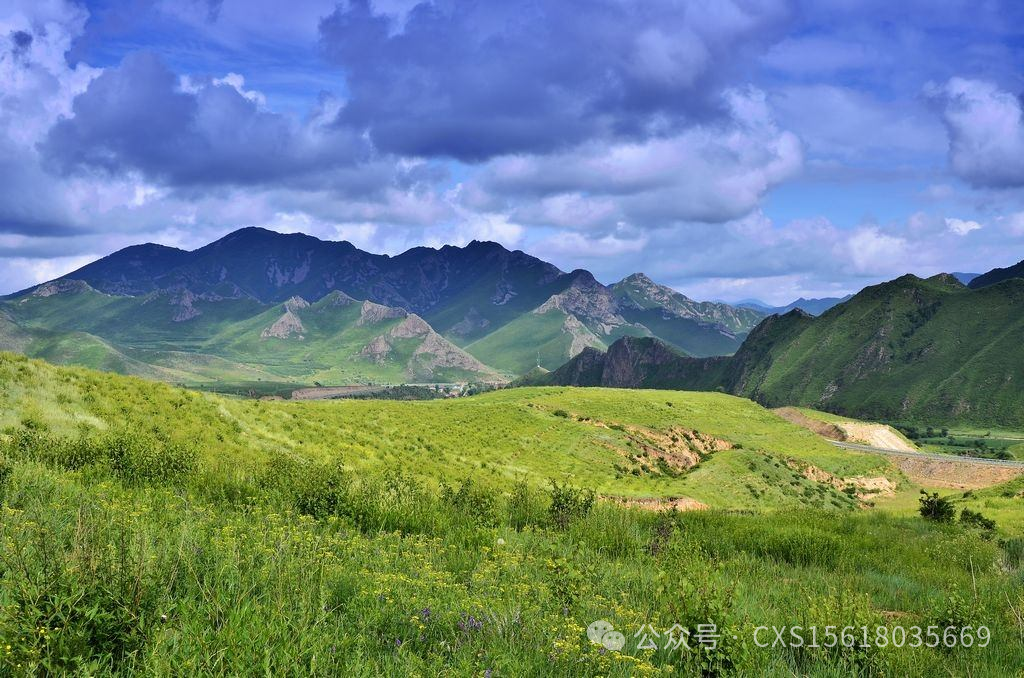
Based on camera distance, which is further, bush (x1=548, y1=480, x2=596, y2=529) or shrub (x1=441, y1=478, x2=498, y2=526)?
bush (x1=548, y1=480, x2=596, y2=529)

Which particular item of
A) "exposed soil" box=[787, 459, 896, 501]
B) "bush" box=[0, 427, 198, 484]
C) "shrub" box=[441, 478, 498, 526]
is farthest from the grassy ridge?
"shrub" box=[441, 478, 498, 526]

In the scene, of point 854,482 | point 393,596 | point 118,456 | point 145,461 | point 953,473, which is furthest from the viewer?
point 953,473

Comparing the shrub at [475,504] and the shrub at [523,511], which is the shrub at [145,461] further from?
the shrub at [523,511]

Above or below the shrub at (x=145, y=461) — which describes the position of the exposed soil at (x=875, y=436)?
below

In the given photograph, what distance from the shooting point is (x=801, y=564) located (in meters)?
12.8

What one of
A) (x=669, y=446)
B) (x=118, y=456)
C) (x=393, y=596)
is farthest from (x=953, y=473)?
(x=393, y=596)

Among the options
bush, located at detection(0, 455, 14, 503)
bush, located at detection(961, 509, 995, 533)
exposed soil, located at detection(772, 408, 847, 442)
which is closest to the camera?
bush, located at detection(0, 455, 14, 503)

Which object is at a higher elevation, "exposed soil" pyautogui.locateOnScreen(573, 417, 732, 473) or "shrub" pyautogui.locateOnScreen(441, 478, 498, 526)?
"shrub" pyautogui.locateOnScreen(441, 478, 498, 526)

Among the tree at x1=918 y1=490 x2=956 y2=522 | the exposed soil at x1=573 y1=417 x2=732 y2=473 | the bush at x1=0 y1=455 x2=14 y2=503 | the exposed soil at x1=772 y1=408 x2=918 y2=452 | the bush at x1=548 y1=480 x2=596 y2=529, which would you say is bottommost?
the exposed soil at x1=772 y1=408 x2=918 y2=452

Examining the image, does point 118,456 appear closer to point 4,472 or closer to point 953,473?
point 4,472

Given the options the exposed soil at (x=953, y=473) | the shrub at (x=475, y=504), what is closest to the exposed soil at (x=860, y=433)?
the exposed soil at (x=953, y=473)

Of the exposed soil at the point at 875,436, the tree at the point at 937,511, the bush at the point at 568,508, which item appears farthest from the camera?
the exposed soil at the point at 875,436

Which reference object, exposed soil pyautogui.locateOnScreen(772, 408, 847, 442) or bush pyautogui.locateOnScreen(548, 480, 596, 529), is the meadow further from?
exposed soil pyautogui.locateOnScreen(772, 408, 847, 442)

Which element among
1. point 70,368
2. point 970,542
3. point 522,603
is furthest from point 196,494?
point 70,368
